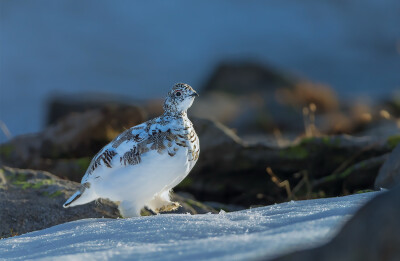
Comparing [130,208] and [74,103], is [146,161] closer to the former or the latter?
[130,208]

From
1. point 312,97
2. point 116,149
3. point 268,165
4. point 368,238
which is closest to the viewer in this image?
point 368,238

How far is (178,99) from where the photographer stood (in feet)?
14.4

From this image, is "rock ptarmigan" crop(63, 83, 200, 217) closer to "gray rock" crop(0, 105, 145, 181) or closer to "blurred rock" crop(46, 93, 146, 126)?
"gray rock" crop(0, 105, 145, 181)

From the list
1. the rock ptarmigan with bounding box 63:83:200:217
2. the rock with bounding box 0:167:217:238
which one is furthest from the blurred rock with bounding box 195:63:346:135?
the rock ptarmigan with bounding box 63:83:200:217

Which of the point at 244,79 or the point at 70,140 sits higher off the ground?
the point at 70,140

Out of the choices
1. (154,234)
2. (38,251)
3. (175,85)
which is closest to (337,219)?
(154,234)

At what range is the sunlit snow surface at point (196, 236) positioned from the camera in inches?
102

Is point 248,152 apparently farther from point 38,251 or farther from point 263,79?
point 263,79

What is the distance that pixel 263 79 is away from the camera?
20734 mm

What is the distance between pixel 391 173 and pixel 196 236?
98.0 inches

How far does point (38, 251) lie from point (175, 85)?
1.60m

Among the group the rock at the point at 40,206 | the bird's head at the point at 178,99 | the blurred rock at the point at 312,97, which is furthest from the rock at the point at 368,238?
the blurred rock at the point at 312,97

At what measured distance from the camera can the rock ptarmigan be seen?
4.11 meters

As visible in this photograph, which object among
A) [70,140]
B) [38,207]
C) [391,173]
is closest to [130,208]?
[38,207]
